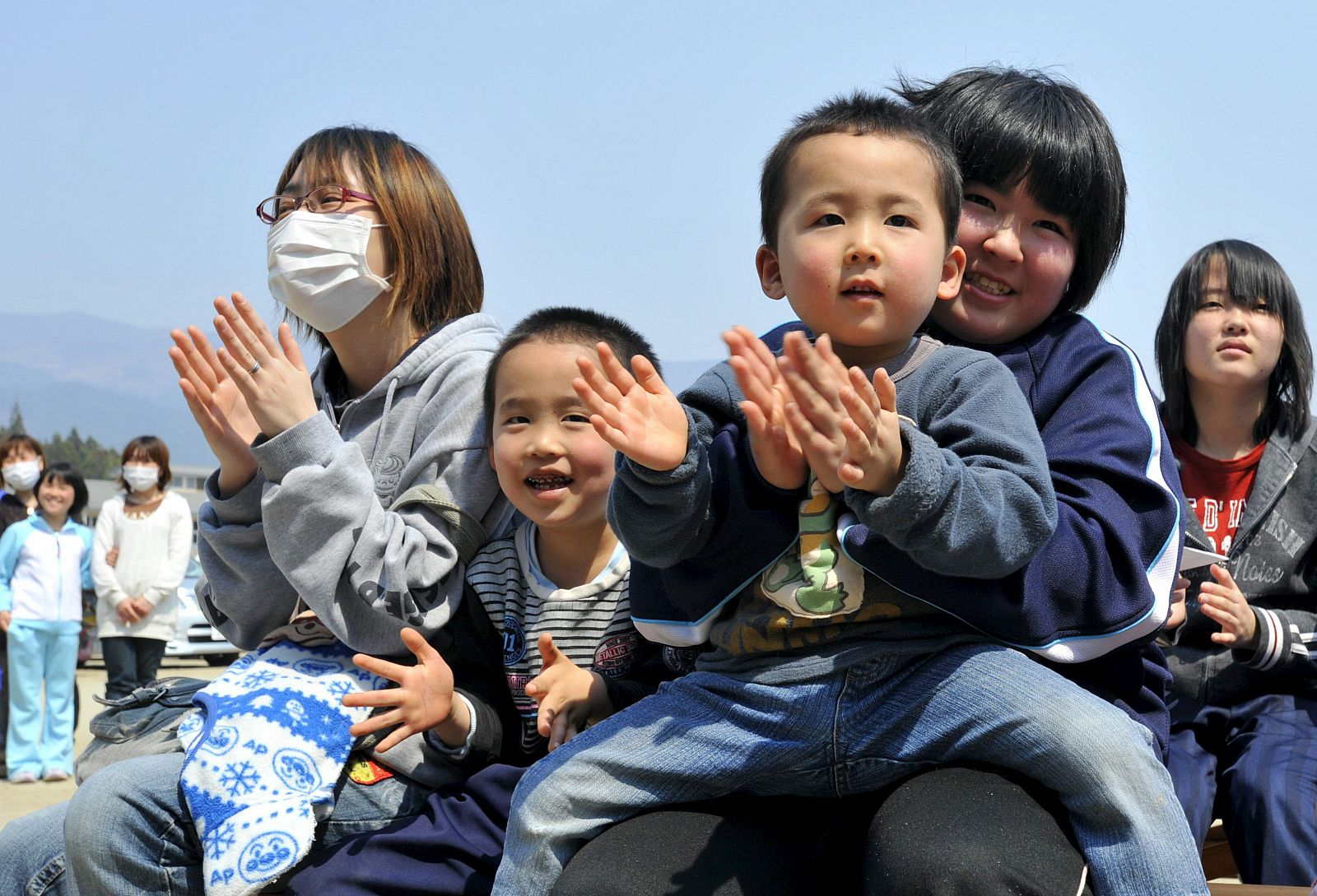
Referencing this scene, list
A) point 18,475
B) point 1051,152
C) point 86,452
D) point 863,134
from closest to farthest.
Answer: point 863,134
point 1051,152
point 18,475
point 86,452

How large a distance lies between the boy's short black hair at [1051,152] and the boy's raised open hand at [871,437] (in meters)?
0.80

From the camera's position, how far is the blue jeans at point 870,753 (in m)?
1.81

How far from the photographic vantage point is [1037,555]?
1.96 meters

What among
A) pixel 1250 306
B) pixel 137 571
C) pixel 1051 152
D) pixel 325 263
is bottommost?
pixel 137 571

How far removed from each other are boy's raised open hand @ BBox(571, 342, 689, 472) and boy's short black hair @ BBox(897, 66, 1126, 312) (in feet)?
2.78

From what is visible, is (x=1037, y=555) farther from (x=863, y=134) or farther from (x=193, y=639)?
(x=193, y=639)

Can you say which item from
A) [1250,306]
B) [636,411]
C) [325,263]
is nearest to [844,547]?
[636,411]

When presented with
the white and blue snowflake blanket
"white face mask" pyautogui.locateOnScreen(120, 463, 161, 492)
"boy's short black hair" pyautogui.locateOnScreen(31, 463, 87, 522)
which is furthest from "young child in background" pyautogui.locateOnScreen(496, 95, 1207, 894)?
"white face mask" pyautogui.locateOnScreen(120, 463, 161, 492)

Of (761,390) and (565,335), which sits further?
(565,335)

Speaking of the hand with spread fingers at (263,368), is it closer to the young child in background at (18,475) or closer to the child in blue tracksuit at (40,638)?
the child in blue tracksuit at (40,638)

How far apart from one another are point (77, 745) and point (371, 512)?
891cm

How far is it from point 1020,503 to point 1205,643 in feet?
6.89

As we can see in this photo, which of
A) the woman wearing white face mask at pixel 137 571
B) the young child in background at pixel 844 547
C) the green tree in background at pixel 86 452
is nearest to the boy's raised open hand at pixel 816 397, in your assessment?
the young child in background at pixel 844 547

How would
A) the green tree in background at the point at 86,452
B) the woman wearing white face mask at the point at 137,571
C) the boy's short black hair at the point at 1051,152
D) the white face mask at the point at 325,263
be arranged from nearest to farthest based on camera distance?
the boy's short black hair at the point at 1051,152, the white face mask at the point at 325,263, the woman wearing white face mask at the point at 137,571, the green tree in background at the point at 86,452
